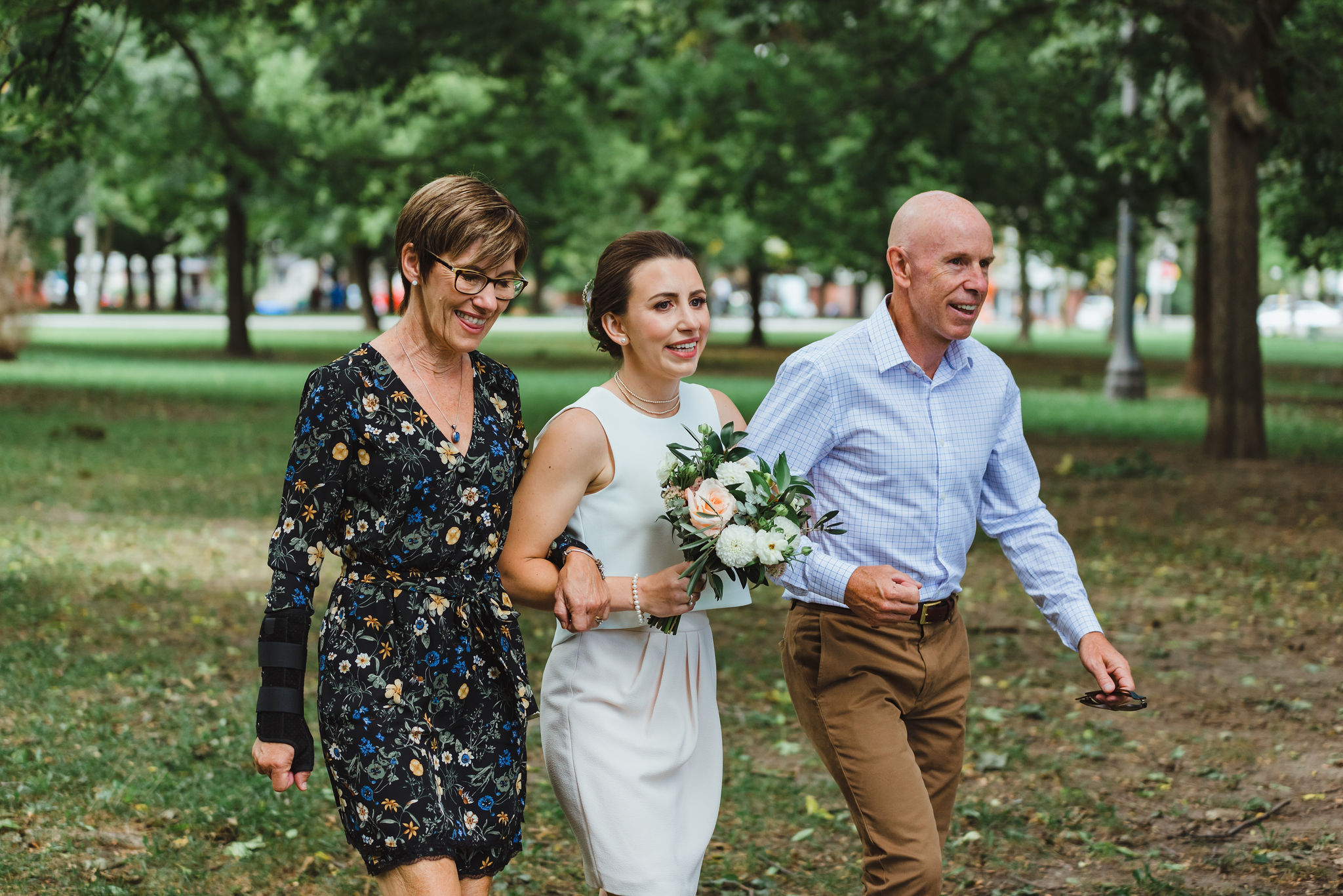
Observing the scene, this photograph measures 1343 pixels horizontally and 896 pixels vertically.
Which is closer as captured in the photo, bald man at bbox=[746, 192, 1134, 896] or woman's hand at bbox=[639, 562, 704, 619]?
woman's hand at bbox=[639, 562, 704, 619]

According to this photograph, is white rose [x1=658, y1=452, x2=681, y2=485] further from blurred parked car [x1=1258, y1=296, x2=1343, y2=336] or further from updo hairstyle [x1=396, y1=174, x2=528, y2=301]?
blurred parked car [x1=1258, y1=296, x2=1343, y2=336]

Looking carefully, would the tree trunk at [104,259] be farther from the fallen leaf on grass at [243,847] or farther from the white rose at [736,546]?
the white rose at [736,546]

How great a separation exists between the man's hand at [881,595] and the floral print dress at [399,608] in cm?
80

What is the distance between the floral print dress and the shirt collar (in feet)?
3.33

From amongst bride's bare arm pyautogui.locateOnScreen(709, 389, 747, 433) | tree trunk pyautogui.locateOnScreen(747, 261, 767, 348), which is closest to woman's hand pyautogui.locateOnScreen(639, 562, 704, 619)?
bride's bare arm pyautogui.locateOnScreen(709, 389, 747, 433)

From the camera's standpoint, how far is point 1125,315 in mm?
25750

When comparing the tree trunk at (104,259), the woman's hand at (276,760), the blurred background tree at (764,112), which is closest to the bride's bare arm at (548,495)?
the woman's hand at (276,760)

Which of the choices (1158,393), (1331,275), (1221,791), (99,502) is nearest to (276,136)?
(99,502)

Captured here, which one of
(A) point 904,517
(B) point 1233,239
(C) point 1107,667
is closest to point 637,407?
(A) point 904,517

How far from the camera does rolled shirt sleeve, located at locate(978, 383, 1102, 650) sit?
12.4 ft

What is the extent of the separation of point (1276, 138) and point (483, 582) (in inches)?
560

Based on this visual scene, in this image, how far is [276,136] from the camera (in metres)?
26.5

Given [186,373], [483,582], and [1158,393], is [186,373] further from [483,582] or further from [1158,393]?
[483,582]

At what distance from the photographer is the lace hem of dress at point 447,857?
304 centimetres
